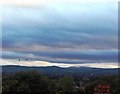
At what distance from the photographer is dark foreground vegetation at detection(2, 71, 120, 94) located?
1404cm

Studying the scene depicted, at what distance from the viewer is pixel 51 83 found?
15125 millimetres

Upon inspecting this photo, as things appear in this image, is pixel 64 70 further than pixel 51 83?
Yes

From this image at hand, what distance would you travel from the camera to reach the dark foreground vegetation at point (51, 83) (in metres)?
14.0

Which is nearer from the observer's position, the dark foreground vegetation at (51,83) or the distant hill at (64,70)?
the dark foreground vegetation at (51,83)

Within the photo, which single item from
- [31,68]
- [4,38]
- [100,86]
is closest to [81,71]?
[100,86]

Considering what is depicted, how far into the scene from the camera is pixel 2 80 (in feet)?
50.5

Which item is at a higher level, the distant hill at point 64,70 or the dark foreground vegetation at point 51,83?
the distant hill at point 64,70

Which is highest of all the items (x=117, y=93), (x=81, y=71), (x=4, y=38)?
(x=4, y=38)

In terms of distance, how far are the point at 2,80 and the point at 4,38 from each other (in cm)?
207

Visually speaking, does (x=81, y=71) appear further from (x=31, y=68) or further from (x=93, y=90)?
(x=31, y=68)

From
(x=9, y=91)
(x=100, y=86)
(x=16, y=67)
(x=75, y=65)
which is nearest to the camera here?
(x=100, y=86)

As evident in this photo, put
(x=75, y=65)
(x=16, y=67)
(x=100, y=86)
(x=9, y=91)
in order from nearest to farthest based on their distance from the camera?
(x=100, y=86) < (x=9, y=91) < (x=16, y=67) < (x=75, y=65)

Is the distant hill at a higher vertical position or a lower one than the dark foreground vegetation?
higher

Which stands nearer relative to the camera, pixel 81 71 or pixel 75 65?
pixel 81 71
